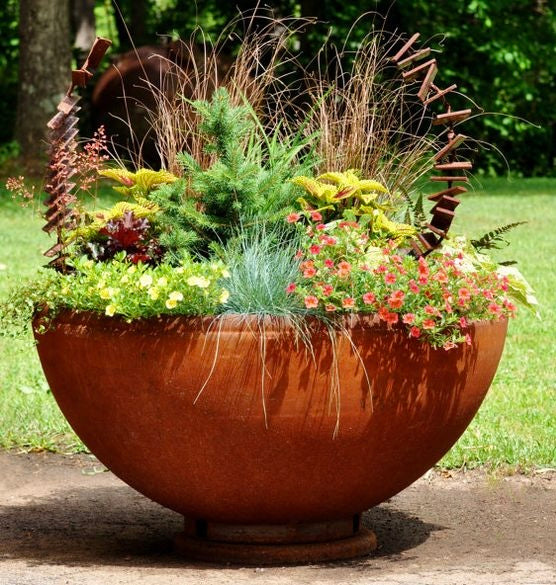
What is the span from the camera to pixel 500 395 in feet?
20.3

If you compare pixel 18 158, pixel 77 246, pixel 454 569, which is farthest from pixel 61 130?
pixel 18 158

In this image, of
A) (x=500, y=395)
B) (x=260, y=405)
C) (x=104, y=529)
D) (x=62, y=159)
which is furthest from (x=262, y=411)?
(x=500, y=395)

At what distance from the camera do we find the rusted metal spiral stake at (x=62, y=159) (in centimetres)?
375

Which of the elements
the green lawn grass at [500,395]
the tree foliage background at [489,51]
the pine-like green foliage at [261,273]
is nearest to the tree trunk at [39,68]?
the green lawn grass at [500,395]

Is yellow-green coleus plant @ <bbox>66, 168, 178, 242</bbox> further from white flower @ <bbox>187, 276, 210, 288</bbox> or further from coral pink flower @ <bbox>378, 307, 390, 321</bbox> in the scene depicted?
coral pink flower @ <bbox>378, 307, 390, 321</bbox>

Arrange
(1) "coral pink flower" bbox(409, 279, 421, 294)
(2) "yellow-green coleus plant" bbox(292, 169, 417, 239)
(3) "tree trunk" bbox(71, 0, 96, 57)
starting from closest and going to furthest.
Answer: (1) "coral pink flower" bbox(409, 279, 421, 294), (2) "yellow-green coleus plant" bbox(292, 169, 417, 239), (3) "tree trunk" bbox(71, 0, 96, 57)

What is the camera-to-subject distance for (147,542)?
163 inches

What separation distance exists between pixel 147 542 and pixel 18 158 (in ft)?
35.5

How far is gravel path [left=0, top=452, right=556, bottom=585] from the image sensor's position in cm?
354

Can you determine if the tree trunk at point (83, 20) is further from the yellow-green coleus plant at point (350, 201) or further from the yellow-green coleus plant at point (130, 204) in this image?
the yellow-green coleus plant at point (350, 201)

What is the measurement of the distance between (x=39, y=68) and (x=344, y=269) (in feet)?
38.1

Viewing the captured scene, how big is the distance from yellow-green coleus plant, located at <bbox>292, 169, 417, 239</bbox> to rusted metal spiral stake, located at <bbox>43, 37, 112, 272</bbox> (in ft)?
2.40

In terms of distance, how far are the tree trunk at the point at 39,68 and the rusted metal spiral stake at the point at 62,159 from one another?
10.5 m

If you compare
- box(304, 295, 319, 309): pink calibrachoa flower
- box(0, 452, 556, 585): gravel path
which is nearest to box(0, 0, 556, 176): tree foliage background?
box(0, 452, 556, 585): gravel path
